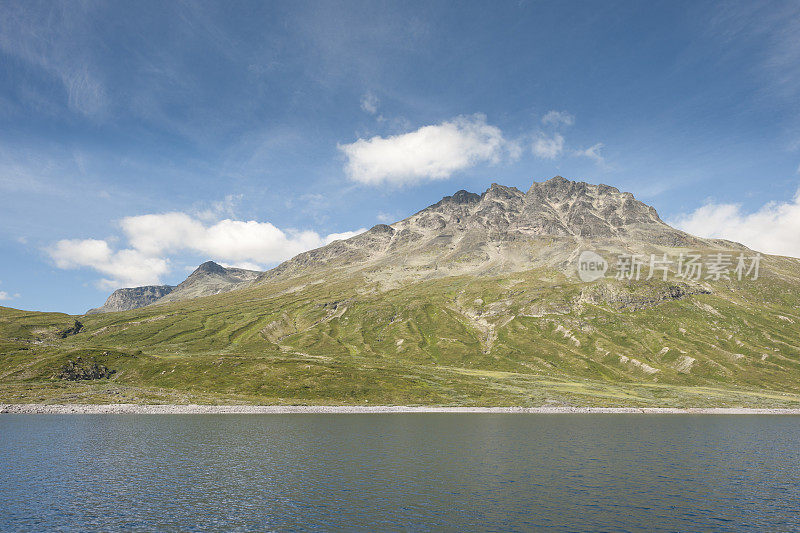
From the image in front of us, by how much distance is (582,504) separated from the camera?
53844 millimetres

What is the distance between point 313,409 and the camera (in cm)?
15975

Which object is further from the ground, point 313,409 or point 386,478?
point 386,478

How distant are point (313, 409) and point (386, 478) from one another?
10188cm

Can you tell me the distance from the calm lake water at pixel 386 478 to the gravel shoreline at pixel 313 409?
2464cm

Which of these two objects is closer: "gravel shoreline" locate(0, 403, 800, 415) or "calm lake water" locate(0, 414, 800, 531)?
"calm lake water" locate(0, 414, 800, 531)

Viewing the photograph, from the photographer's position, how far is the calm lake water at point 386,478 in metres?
47.9

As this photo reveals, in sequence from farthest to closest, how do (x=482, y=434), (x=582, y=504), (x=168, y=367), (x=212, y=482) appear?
1. (x=168, y=367)
2. (x=482, y=434)
3. (x=212, y=482)
4. (x=582, y=504)

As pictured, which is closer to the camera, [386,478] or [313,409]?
[386,478]

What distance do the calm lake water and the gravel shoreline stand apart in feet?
80.8

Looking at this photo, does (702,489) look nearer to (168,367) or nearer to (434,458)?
(434,458)

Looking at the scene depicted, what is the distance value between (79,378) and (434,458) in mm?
174893

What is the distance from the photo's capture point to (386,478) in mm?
65250

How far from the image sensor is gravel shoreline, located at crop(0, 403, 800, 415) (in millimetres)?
138125

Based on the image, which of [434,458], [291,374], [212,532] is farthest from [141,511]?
[291,374]
